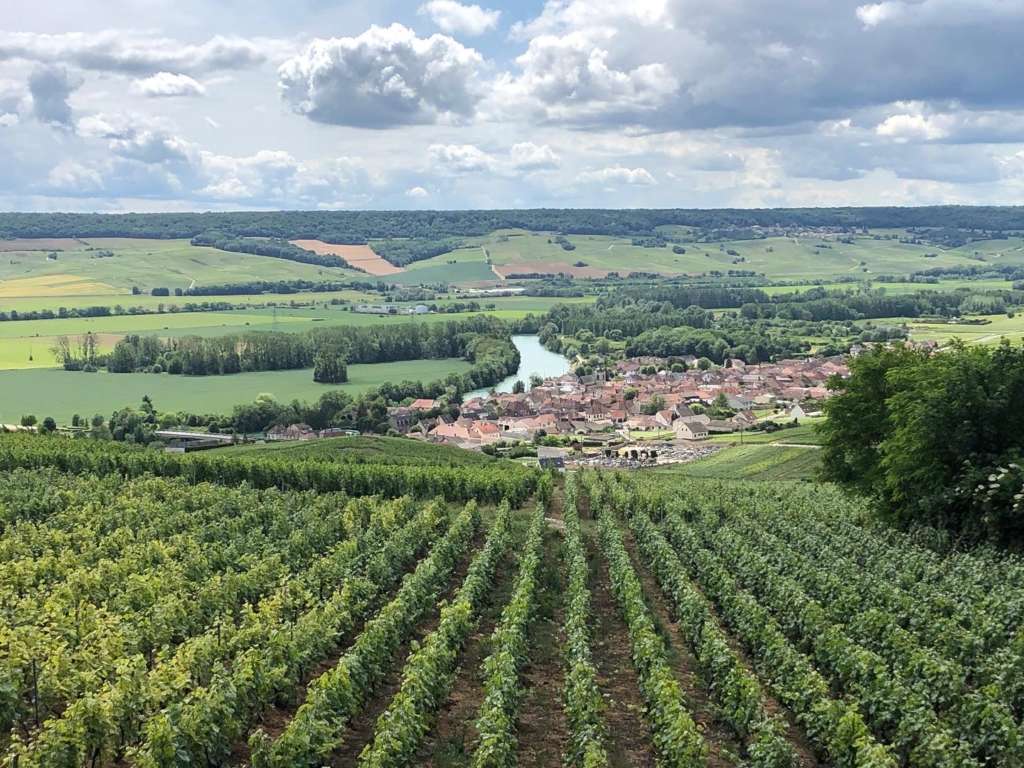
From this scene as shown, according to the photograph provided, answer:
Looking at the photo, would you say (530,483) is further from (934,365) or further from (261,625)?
(261,625)

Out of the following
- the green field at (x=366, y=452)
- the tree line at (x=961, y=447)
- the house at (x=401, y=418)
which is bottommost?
the house at (x=401, y=418)

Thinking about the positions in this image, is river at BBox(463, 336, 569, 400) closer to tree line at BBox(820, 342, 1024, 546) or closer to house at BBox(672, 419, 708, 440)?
house at BBox(672, 419, 708, 440)

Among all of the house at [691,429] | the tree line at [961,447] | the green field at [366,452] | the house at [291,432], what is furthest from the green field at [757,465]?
the house at [291,432]

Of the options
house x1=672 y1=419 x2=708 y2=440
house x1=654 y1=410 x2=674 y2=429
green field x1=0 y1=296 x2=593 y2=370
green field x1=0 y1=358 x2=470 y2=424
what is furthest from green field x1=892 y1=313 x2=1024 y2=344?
green field x1=0 y1=296 x2=593 y2=370

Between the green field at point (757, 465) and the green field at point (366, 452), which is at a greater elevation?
the green field at point (366, 452)

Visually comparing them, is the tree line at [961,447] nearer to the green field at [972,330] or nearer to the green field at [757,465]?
the green field at [757,465]

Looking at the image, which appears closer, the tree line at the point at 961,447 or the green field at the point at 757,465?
the tree line at the point at 961,447
